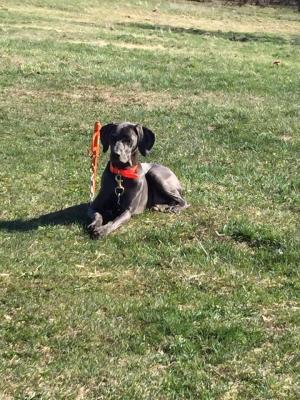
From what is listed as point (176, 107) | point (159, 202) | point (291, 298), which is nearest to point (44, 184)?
point (159, 202)

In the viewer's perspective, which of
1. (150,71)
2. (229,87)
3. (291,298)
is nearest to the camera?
(291,298)

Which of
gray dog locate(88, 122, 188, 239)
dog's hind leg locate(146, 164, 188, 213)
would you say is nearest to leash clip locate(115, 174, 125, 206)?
gray dog locate(88, 122, 188, 239)

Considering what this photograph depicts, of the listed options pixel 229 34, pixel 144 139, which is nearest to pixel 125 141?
pixel 144 139

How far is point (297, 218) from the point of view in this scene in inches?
321

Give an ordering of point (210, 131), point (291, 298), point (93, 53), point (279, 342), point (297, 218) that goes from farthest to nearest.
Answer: point (93, 53) → point (210, 131) → point (297, 218) → point (291, 298) → point (279, 342)

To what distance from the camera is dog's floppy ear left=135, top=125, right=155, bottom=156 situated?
7504mm

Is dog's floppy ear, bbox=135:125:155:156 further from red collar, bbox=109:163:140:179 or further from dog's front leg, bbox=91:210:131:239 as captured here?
dog's front leg, bbox=91:210:131:239

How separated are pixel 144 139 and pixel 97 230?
1205mm

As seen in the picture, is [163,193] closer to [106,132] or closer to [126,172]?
[126,172]

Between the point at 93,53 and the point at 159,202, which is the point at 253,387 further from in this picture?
the point at 93,53

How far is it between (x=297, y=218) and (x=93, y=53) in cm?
1359

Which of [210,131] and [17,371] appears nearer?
[17,371]

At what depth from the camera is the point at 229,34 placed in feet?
101

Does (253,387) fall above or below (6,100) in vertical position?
above
